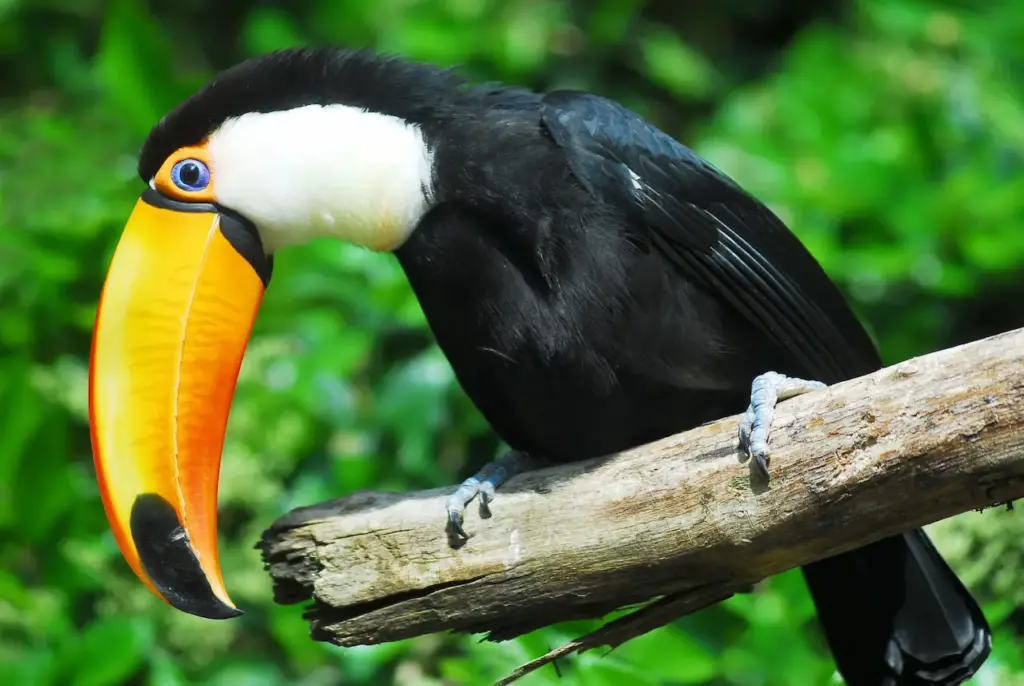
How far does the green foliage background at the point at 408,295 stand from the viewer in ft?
9.01

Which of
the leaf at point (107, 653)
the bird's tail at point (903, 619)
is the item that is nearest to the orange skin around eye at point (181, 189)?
the leaf at point (107, 653)

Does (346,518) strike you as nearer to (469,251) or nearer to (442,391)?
(469,251)

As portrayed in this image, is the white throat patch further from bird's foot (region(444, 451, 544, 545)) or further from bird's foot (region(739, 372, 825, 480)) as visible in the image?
bird's foot (region(739, 372, 825, 480))

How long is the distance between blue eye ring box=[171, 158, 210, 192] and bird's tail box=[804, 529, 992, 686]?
1.47 meters

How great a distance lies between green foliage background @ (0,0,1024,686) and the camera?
2746 mm

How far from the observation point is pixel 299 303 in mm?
3525

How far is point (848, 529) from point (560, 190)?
0.80 m

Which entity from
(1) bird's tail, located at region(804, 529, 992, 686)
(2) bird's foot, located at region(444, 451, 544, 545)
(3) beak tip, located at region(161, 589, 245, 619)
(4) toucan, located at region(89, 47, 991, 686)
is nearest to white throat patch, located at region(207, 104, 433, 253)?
(4) toucan, located at region(89, 47, 991, 686)

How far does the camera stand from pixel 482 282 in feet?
6.75

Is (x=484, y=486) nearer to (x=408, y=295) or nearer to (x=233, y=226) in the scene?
(x=233, y=226)

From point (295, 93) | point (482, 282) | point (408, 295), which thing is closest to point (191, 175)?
point (295, 93)

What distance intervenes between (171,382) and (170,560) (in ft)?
1.02

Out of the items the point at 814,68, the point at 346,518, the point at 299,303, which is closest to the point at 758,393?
the point at 346,518

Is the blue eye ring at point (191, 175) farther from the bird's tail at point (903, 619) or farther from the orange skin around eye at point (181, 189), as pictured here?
the bird's tail at point (903, 619)
